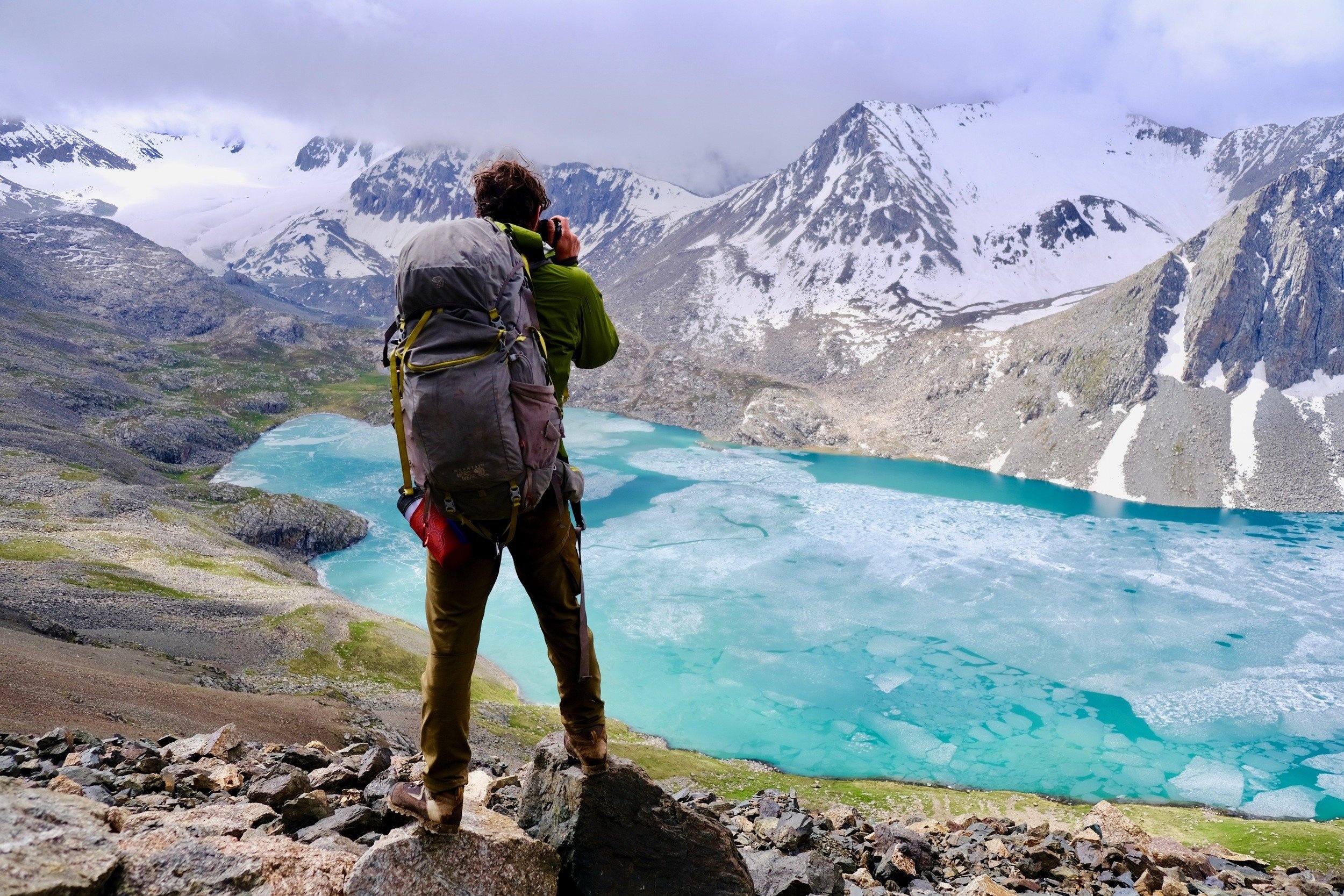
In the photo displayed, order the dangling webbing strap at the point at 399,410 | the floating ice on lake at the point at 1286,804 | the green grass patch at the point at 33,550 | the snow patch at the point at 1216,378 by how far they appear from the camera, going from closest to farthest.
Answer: the dangling webbing strap at the point at 399,410
the floating ice on lake at the point at 1286,804
the green grass patch at the point at 33,550
the snow patch at the point at 1216,378

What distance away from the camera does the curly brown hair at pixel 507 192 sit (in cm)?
556

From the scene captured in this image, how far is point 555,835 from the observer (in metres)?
6.73

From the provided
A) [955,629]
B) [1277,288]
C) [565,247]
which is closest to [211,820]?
[565,247]

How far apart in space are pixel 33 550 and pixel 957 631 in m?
60.3

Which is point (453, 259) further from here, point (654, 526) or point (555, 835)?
point (654, 526)

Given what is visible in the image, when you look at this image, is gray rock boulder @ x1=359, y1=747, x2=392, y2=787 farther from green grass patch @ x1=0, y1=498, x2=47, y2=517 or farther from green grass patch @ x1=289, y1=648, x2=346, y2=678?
green grass patch @ x1=0, y1=498, x2=47, y2=517

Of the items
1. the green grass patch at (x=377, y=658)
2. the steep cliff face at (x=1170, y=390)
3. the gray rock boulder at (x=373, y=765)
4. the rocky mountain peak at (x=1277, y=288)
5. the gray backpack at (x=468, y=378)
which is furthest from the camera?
the rocky mountain peak at (x=1277, y=288)

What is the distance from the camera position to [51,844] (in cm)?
473

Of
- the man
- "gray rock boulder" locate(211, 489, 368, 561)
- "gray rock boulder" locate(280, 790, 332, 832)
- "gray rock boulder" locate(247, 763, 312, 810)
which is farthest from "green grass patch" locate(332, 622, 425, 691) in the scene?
the man

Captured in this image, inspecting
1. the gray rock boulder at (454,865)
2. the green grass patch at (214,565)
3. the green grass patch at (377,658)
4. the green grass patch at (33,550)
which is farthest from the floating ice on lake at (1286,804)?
the green grass patch at (33,550)

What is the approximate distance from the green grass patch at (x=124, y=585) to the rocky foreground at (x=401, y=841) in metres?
31.3

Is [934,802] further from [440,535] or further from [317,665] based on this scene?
[440,535]

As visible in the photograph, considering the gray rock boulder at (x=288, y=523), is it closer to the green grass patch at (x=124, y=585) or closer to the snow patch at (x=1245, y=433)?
the green grass patch at (x=124, y=585)

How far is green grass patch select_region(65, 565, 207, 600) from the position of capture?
37594 millimetres
